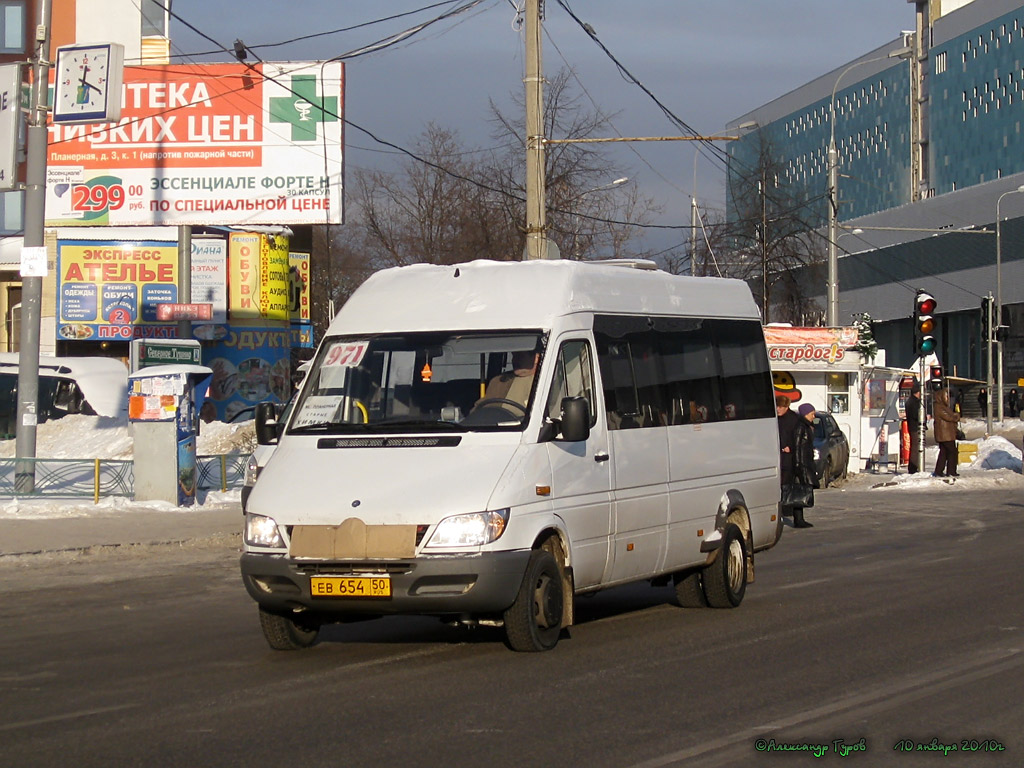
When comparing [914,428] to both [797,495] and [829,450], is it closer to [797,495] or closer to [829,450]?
[829,450]

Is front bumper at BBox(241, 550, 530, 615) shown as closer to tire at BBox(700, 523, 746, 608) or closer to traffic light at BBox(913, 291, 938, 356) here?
tire at BBox(700, 523, 746, 608)

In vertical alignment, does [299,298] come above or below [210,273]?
below

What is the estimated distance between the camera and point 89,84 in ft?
69.1

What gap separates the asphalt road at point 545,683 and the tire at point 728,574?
0.56ft

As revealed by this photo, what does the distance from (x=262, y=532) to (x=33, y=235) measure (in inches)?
509

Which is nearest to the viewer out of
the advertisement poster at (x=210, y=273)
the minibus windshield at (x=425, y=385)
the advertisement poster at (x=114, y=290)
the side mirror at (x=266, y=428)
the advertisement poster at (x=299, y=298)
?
the minibus windshield at (x=425, y=385)

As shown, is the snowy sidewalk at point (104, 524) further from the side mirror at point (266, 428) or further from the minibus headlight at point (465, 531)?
the minibus headlight at point (465, 531)

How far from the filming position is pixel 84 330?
136ft

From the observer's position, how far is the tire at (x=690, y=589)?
1143 cm

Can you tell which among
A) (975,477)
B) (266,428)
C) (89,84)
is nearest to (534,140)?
(89,84)

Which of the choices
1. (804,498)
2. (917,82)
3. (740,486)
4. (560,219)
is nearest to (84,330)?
(560,219)

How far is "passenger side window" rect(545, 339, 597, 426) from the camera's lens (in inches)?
369

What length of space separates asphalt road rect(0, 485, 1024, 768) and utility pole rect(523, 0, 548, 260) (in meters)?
10.8

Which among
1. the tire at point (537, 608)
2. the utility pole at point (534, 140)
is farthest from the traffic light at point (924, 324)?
the tire at point (537, 608)
